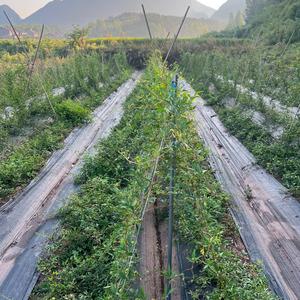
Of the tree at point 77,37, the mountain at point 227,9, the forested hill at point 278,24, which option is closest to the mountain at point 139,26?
the forested hill at point 278,24

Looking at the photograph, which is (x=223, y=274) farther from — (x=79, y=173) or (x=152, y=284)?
(x=79, y=173)

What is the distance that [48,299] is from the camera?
10.2 feet

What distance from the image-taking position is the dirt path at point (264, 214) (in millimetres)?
3432

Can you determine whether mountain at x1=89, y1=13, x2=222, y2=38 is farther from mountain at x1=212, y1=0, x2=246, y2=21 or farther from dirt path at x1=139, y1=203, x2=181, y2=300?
dirt path at x1=139, y1=203, x2=181, y2=300

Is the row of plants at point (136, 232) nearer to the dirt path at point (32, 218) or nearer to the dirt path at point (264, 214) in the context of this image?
the dirt path at point (32, 218)

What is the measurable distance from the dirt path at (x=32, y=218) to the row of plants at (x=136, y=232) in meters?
0.21

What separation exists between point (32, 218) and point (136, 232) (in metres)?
1.92

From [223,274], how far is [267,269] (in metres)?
0.89

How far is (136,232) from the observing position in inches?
128

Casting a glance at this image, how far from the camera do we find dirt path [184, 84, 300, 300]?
3.43 m

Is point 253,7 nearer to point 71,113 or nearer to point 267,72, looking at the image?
point 267,72

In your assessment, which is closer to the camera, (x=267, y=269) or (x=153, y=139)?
(x=267, y=269)

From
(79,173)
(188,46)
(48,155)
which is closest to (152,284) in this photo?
(79,173)

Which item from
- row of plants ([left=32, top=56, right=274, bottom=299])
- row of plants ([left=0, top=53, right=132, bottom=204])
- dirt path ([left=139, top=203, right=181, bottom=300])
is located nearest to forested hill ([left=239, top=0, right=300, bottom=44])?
row of plants ([left=0, top=53, right=132, bottom=204])
